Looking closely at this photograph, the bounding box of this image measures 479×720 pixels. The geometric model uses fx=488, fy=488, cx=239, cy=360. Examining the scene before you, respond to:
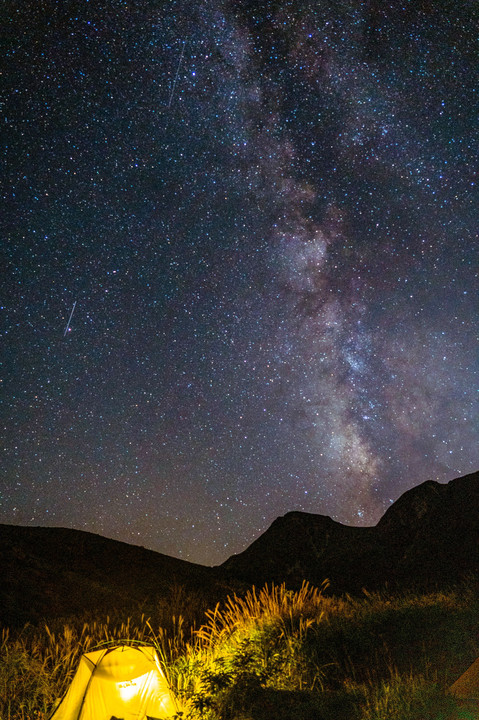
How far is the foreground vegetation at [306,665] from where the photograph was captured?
4.28 meters

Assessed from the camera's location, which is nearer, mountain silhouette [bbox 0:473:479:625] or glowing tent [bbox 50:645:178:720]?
glowing tent [bbox 50:645:178:720]

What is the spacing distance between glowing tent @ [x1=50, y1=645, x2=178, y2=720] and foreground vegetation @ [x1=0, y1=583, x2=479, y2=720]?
7.9 inches

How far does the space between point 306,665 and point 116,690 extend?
2.12 metres

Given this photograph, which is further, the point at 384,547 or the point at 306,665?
the point at 384,547

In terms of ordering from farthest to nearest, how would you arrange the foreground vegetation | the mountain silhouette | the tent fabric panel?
the mountain silhouette < the tent fabric panel < the foreground vegetation

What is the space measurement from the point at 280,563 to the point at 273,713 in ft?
180

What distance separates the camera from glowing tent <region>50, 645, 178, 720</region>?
4.67 meters

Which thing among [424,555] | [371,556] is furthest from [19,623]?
[371,556]

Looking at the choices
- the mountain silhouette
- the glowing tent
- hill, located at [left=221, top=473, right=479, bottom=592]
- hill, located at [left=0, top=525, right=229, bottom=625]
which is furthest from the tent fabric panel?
hill, located at [left=221, top=473, right=479, bottom=592]

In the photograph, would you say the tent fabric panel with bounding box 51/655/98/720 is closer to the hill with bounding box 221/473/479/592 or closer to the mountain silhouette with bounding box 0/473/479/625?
the mountain silhouette with bounding box 0/473/479/625

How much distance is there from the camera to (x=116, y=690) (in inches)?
190

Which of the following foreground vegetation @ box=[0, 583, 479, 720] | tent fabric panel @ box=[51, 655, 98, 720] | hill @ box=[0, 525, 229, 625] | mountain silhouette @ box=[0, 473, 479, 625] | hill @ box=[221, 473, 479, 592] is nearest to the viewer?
foreground vegetation @ box=[0, 583, 479, 720]

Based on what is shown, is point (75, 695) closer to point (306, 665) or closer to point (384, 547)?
point (306, 665)

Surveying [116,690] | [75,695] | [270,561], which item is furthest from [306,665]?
[270,561]
